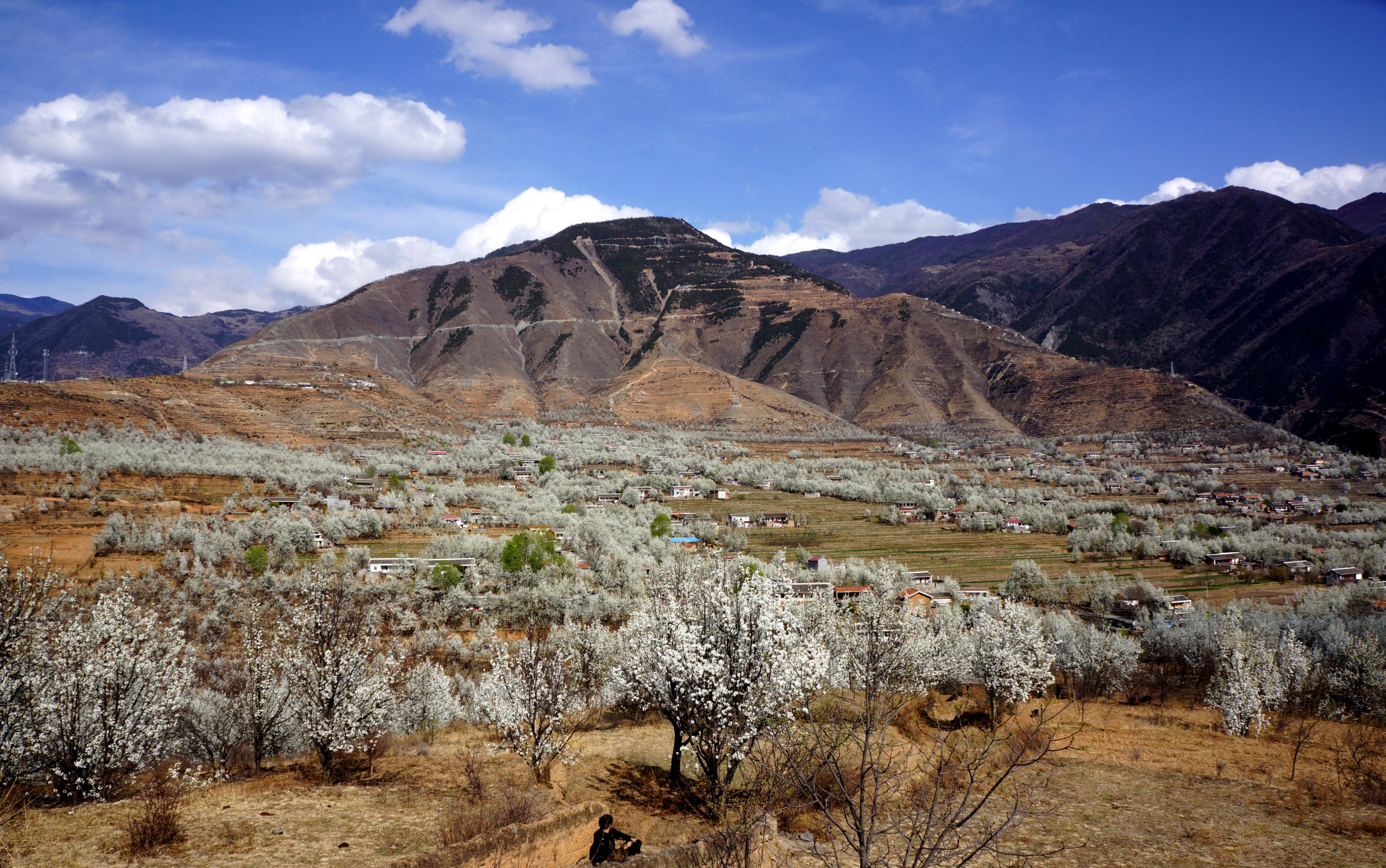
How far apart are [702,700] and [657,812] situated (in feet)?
10.2

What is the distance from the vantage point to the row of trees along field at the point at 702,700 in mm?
10914

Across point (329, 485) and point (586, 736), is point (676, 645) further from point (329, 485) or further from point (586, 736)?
A: point (329, 485)

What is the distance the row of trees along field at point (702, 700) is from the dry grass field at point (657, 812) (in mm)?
992

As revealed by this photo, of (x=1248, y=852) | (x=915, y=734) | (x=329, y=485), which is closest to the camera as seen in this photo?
(x=1248, y=852)

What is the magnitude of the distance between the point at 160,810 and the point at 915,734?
19353 millimetres

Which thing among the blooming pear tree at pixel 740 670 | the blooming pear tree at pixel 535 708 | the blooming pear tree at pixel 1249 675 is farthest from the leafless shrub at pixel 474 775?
the blooming pear tree at pixel 1249 675

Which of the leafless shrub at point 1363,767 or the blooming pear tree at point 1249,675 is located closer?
the leafless shrub at point 1363,767

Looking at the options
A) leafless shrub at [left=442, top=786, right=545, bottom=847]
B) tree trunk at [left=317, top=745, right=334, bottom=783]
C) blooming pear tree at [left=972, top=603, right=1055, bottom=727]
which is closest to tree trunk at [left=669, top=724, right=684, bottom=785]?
leafless shrub at [left=442, top=786, right=545, bottom=847]

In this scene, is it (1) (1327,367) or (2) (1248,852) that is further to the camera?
(1) (1327,367)

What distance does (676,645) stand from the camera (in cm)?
1510

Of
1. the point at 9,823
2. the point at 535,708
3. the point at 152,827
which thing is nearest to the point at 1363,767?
the point at 535,708

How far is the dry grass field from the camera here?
1241 cm

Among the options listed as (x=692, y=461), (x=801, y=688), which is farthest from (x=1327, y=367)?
(x=801, y=688)

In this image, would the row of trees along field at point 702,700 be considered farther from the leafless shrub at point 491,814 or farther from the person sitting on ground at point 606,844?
the person sitting on ground at point 606,844
